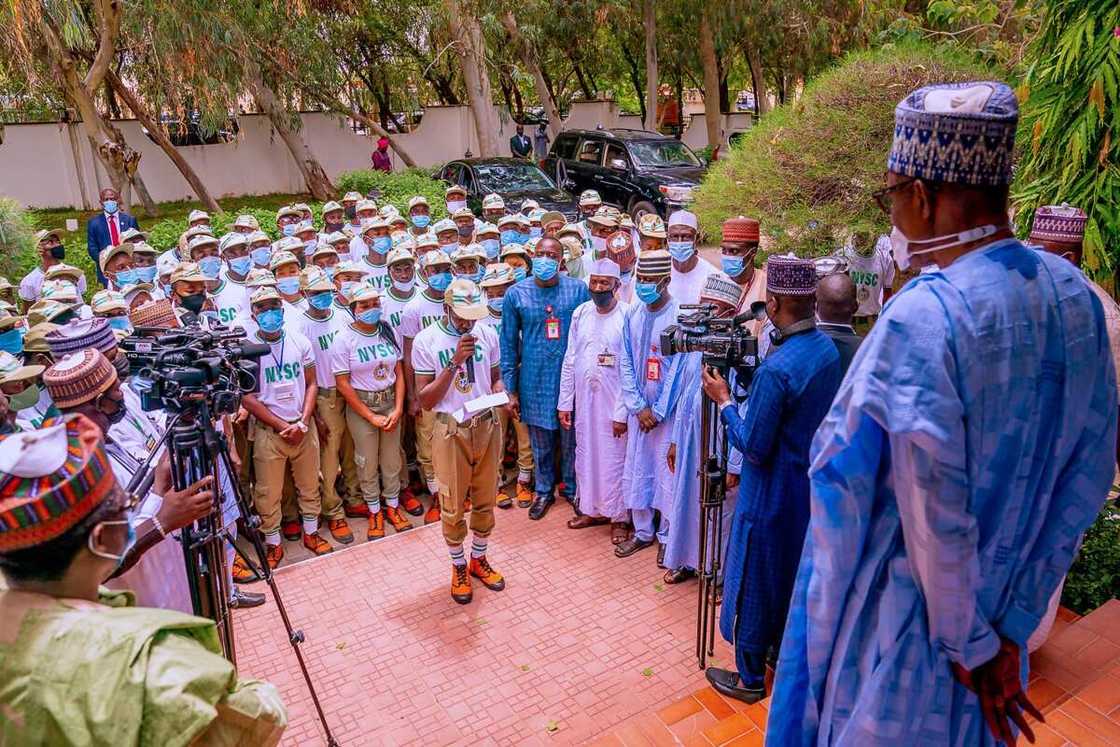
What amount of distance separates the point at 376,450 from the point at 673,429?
2.44m

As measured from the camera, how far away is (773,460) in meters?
3.92

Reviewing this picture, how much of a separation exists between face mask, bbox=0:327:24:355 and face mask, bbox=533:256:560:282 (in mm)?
3566

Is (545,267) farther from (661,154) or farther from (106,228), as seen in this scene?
(661,154)

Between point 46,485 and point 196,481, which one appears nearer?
point 46,485

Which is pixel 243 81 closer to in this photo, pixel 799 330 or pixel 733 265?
pixel 733 265

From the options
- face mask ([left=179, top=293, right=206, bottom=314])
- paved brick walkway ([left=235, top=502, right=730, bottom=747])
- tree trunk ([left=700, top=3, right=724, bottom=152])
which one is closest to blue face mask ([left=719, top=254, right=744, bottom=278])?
paved brick walkway ([left=235, top=502, right=730, bottom=747])

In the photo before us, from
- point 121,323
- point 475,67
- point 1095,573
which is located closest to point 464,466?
point 121,323

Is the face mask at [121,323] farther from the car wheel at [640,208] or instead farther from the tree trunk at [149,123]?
the tree trunk at [149,123]

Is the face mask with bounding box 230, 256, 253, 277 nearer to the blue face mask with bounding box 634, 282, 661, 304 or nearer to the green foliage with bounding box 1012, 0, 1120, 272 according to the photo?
the blue face mask with bounding box 634, 282, 661, 304

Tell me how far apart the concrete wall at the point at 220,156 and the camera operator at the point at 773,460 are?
18.1 meters

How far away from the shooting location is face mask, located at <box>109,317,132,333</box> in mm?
5914

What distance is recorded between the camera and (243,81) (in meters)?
17.0

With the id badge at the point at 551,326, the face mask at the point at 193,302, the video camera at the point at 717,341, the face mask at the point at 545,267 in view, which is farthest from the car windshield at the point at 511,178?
the video camera at the point at 717,341

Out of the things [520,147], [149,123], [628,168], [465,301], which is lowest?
[465,301]
